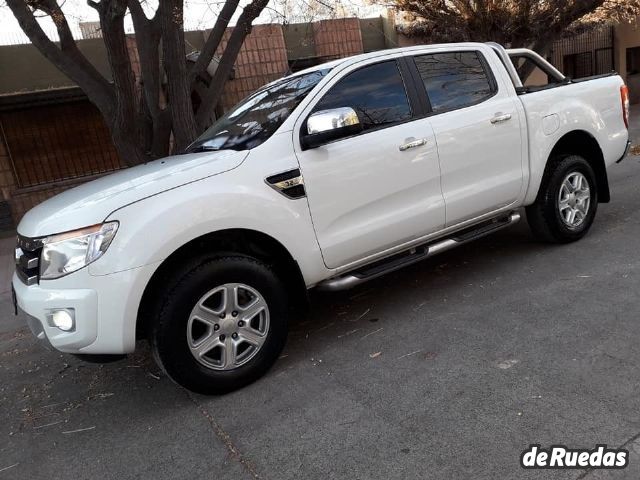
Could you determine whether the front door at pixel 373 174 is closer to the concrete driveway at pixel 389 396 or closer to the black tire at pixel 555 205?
the concrete driveway at pixel 389 396

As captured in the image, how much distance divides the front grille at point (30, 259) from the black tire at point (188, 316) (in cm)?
71

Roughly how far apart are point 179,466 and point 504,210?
3.27m

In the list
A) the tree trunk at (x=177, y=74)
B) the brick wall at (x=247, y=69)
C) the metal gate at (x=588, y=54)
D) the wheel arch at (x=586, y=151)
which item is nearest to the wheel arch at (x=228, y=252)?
the wheel arch at (x=586, y=151)

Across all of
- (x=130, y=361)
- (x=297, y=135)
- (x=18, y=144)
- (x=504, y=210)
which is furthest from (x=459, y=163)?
(x=18, y=144)

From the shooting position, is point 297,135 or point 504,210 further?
point 504,210

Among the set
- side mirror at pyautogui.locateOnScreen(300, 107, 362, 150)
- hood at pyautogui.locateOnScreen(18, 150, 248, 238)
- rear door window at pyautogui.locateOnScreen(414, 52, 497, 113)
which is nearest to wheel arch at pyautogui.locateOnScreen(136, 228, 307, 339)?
hood at pyautogui.locateOnScreen(18, 150, 248, 238)

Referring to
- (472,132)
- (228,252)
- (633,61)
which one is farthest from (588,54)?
(228,252)

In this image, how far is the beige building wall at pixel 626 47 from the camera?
19.3 m

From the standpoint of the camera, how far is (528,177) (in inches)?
185

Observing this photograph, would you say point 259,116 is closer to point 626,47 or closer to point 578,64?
point 578,64

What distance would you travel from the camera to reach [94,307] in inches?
115

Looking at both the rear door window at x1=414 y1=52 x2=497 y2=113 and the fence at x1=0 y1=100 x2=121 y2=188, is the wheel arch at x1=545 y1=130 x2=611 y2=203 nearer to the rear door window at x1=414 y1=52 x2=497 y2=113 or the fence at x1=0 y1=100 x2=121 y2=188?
the rear door window at x1=414 y1=52 x2=497 y2=113

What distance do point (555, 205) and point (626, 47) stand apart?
18479 millimetres

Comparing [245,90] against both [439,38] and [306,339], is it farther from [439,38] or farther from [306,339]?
[306,339]
